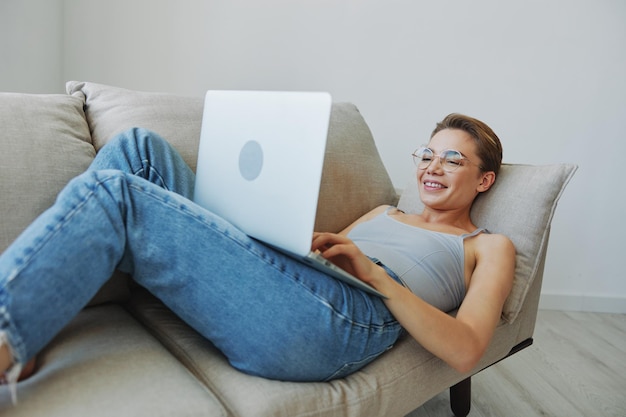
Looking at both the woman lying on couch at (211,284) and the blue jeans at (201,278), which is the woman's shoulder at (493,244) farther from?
the blue jeans at (201,278)

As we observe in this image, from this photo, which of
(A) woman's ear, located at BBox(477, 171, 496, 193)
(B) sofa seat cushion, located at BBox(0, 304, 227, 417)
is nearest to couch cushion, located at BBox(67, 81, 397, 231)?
(A) woman's ear, located at BBox(477, 171, 496, 193)

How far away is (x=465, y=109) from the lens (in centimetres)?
225

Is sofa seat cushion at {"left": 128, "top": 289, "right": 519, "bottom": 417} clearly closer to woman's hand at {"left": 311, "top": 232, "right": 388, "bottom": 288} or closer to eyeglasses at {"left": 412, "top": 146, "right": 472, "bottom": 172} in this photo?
woman's hand at {"left": 311, "top": 232, "right": 388, "bottom": 288}

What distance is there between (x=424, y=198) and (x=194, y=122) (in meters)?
0.68

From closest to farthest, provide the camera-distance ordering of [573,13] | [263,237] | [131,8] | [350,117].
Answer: [263,237], [350,117], [131,8], [573,13]

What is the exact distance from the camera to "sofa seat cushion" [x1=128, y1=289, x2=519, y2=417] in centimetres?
85

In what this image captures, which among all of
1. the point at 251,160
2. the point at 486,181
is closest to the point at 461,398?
the point at 486,181

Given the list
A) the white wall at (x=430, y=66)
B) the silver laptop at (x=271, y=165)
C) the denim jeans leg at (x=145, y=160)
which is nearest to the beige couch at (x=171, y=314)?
the denim jeans leg at (x=145, y=160)

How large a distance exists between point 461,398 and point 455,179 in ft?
2.14

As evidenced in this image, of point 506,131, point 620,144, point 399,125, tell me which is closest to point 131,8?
point 399,125

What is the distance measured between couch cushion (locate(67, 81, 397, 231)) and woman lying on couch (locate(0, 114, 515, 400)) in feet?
0.65

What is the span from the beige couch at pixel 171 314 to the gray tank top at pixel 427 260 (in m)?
0.14

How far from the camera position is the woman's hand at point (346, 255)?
2.93 ft

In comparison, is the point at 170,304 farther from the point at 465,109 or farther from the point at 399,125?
the point at 465,109
